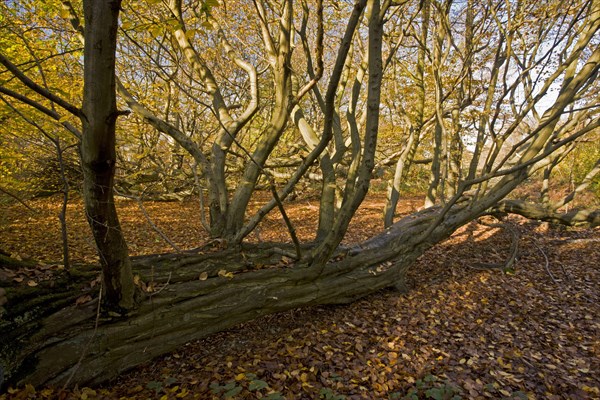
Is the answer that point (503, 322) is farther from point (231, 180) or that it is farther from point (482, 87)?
point (231, 180)

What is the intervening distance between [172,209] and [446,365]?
10.7 metres

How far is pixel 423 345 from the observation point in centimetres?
362

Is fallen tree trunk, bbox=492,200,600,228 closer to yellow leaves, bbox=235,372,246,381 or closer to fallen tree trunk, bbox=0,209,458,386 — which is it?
fallen tree trunk, bbox=0,209,458,386

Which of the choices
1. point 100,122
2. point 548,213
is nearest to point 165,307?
point 100,122

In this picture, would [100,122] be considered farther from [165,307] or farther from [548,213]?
[548,213]

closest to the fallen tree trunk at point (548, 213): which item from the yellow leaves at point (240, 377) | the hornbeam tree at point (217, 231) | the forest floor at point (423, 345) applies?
the hornbeam tree at point (217, 231)

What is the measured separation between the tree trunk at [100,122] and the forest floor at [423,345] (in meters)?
0.59

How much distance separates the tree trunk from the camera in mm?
1667

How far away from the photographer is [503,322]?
13.6 feet

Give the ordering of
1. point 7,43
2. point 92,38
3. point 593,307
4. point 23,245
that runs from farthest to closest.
→ 1. point 23,245
2. point 7,43
3. point 593,307
4. point 92,38

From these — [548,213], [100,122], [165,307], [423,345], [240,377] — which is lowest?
[423,345]

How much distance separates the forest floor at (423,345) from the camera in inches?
111

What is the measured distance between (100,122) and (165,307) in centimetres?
192

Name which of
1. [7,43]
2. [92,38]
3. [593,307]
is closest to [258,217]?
[92,38]
